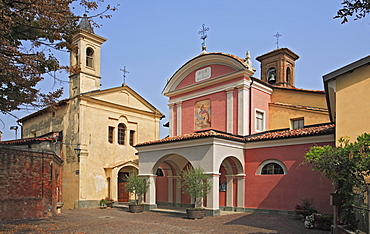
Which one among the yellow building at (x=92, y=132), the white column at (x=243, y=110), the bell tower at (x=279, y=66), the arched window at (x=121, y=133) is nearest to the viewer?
the white column at (x=243, y=110)

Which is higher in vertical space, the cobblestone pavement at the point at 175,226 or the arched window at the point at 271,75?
the arched window at the point at 271,75

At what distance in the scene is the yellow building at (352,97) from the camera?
9.20m

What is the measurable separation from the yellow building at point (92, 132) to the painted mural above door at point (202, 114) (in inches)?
257

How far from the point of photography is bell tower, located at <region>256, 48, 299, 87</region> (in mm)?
27250

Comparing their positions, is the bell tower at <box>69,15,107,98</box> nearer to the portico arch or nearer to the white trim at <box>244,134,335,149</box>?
the portico arch

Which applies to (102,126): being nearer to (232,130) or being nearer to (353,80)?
(232,130)

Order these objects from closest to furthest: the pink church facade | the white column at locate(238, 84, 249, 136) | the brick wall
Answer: the brick wall
the pink church facade
the white column at locate(238, 84, 249, 136)

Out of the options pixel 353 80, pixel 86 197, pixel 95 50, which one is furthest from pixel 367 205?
pixel 95 50

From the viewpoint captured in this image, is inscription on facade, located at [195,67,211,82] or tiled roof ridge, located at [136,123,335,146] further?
inscription on facade, located at [195,67,211,82]

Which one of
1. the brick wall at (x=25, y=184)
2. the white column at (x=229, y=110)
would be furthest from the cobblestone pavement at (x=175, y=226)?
the white column at (x=229, y=110)

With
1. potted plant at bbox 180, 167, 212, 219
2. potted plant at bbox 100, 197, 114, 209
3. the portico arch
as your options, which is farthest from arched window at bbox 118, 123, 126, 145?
potted plant at bbox 180, 167, 212, 219

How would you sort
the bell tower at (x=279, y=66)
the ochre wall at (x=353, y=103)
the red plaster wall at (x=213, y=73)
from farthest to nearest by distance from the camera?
1. the bell tower at (x=279, y=66)
2. the red plaster wall at (x=213, y=73)
3. the ochre wall at (x=353, y=103)

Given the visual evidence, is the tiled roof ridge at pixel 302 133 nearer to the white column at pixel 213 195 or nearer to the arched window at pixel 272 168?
the arched window at pixel 272 168

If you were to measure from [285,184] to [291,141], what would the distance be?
2.05 m
